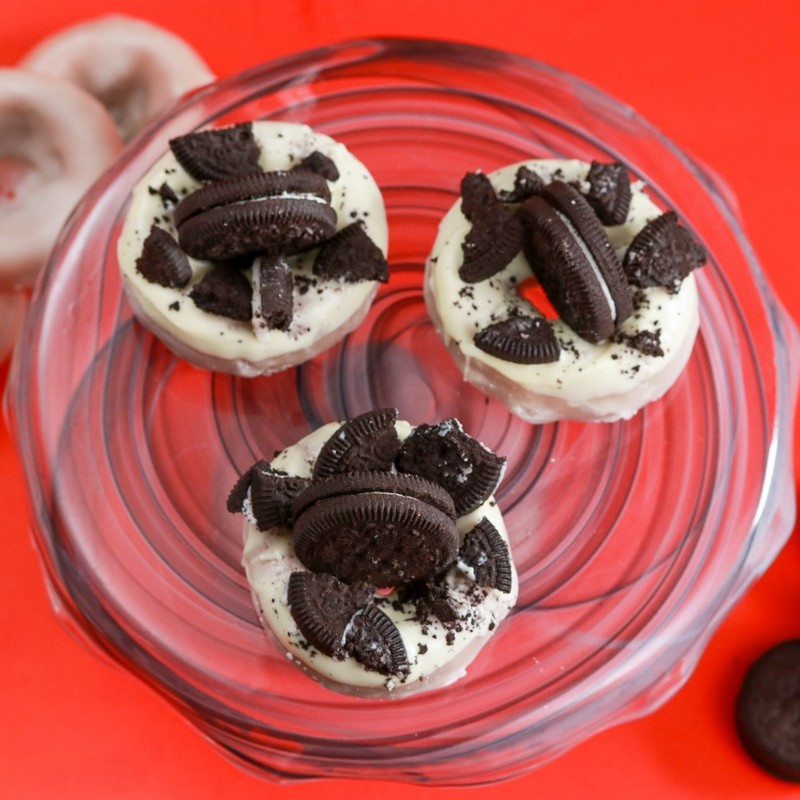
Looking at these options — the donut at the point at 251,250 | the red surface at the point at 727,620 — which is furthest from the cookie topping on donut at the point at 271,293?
the red surface at the point at 727,620

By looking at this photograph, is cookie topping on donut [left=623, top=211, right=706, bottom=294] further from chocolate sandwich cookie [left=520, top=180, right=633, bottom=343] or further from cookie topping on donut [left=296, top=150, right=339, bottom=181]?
cookie topping on donut [left=296, top=150, right=339, bottom=181]

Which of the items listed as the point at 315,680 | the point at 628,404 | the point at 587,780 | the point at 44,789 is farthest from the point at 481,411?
the point at 44,789

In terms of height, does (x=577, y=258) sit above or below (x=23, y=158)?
below

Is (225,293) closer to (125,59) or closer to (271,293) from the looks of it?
(271,293)

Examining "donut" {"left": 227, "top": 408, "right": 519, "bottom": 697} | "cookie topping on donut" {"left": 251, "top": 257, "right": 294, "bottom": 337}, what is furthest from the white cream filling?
"cookie topping on donut" {"left": 251, "top": 257, "right": 294, "bottom": 337}

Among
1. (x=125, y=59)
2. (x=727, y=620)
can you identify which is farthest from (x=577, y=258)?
(x=125, y=59)
